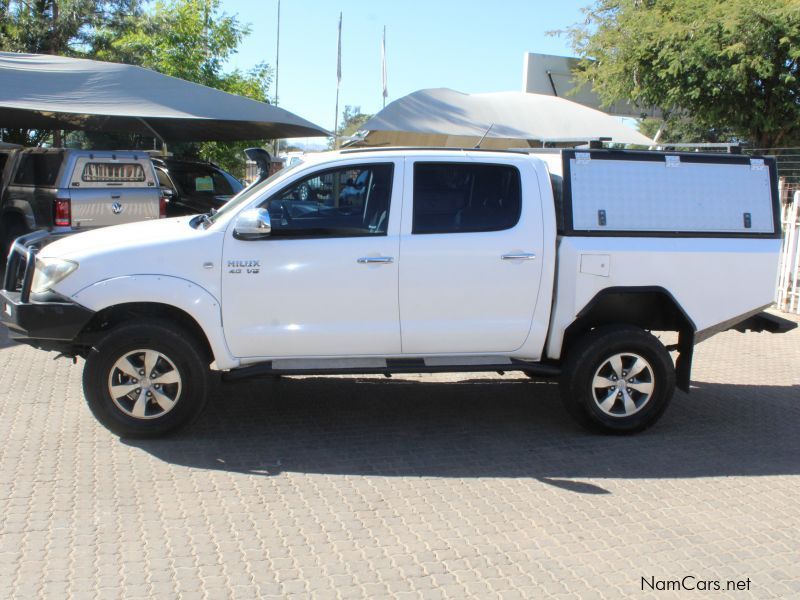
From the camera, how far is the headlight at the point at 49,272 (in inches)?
207

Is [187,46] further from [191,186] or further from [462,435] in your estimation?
[462,435]

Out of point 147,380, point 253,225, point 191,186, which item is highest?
point 191,186

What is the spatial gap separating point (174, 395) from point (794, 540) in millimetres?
3877

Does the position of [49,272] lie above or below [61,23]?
below

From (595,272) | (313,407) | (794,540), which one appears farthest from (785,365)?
(313,407)

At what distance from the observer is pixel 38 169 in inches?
438

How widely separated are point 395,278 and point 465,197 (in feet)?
2.61

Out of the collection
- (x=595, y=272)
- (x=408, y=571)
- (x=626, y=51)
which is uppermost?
(x=626, y=51)

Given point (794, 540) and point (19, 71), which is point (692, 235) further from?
point (19, 71)

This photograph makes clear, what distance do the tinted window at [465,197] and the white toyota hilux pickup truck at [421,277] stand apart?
13mm

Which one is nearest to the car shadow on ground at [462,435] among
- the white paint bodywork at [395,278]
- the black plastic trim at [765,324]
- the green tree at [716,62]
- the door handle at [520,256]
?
the white paint bodywork at [395,278]

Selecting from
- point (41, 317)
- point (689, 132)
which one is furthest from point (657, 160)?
point (689, 132)

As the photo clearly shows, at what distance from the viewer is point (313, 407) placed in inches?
251

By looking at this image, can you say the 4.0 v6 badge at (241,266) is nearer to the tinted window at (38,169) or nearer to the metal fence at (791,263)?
the tinted window at (38,169)
